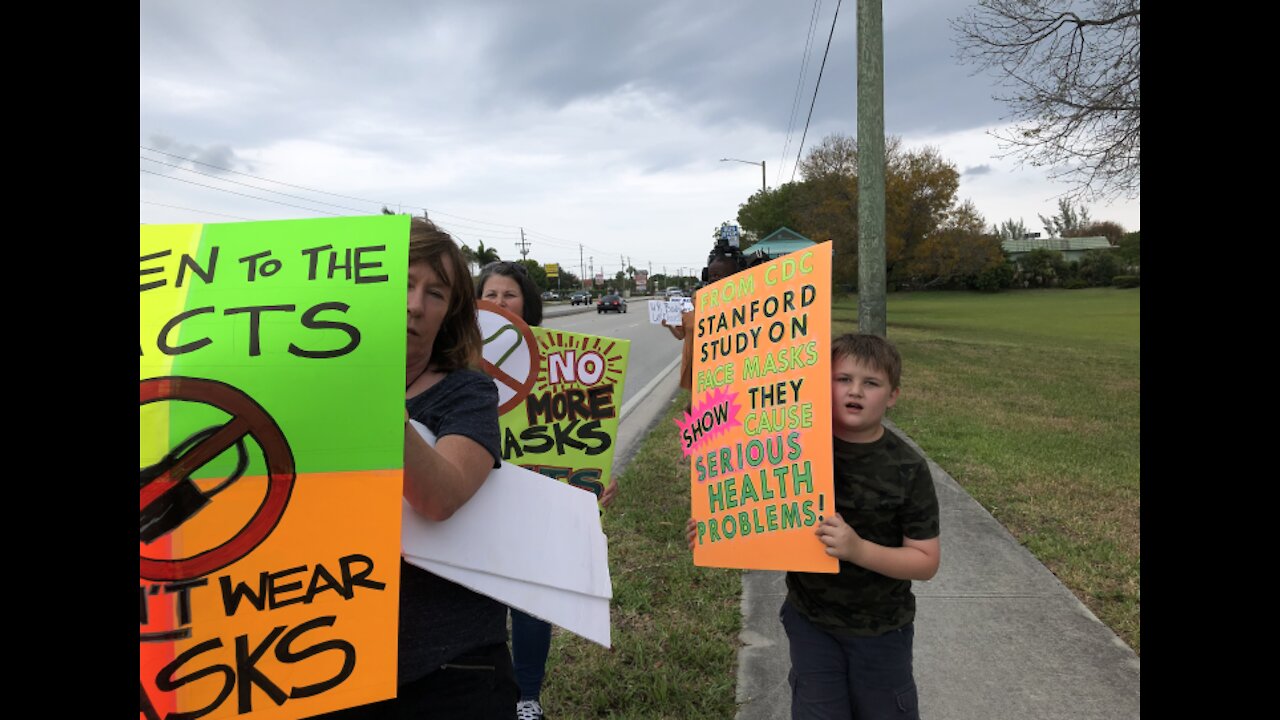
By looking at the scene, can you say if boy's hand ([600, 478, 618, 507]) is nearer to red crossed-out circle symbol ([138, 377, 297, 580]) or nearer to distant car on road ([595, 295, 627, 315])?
red crossed-out circle symbol ([138, 377, 297, 580])

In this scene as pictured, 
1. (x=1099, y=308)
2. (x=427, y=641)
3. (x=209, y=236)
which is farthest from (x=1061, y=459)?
(x=1099, y=308)

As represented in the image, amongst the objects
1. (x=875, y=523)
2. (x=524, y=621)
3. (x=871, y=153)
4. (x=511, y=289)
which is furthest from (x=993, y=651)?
(x=871, y=153)

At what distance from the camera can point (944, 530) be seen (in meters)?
4.43

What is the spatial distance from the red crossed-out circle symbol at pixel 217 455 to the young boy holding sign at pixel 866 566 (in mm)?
1287

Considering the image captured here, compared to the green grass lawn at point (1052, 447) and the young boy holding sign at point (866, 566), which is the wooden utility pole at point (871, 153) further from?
the young boy holding sign at point (866, 566)

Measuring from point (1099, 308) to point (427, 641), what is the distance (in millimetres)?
53627

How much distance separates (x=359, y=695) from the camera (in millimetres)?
1021

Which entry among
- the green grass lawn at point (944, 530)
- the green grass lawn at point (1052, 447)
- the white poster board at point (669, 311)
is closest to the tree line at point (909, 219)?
the green grass lawn at point (1052, 447)

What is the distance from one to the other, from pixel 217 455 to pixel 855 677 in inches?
62.9

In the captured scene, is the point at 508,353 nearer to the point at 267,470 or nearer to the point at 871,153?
the point at 267,470

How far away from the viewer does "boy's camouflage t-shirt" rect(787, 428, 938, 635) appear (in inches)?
70.9

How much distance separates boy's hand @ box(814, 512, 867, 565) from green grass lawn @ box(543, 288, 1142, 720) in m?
0.87

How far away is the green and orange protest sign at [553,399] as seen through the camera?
8.75 feet
